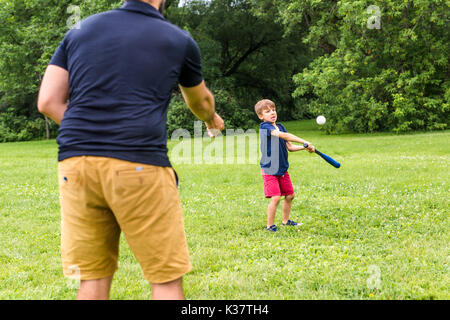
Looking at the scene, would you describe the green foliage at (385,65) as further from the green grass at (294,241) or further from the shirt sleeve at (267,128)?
the shirt sleeve at (267,128)

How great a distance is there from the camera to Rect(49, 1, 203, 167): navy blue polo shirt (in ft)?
6.92

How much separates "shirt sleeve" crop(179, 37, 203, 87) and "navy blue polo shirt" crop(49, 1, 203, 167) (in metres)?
0.08

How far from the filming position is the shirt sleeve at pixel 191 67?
232cm

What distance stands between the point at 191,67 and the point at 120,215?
821 millimetres

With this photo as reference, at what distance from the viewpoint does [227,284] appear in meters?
3.78

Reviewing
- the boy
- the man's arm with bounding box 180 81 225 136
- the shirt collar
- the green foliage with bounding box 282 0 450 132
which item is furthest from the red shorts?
the green foliage with bounding box 282 0 450 132

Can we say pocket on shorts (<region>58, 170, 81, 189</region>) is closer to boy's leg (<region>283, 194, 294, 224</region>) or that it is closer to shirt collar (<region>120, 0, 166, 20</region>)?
shirt collar (<region>120, 0, 166, 20</region>)

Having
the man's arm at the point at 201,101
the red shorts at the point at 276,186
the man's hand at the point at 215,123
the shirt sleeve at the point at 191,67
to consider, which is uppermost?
the shirt sleeve at the point at 191,67

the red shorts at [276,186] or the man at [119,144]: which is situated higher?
the man at [119,144]

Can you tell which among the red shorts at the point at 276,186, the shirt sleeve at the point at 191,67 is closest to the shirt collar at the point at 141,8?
the shirt sleeve at the point at 191,67

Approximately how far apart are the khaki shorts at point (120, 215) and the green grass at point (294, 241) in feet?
4.82
